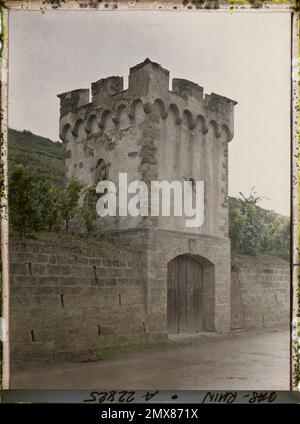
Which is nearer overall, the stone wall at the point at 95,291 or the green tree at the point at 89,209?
the stone wall at the point at 95,291

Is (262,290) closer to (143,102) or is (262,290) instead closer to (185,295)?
(185,295)

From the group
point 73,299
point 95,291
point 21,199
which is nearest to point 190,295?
point 95,291

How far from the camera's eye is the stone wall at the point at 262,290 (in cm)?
1336

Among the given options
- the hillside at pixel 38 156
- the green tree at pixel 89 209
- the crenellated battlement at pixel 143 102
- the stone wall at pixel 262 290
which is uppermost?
the crenellated battlement at pixel 143 102

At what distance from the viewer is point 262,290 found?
1404cm

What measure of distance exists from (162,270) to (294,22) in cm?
642

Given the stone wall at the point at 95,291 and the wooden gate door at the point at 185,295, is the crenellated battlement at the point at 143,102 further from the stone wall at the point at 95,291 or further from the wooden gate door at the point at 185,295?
the wooden gate door at the point at 185,295

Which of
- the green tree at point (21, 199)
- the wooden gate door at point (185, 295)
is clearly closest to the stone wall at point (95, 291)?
the wooden gate door at point (185, 295)

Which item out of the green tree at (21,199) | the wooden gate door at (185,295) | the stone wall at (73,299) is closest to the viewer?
the stone wall at (73,299)

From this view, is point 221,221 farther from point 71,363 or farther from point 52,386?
point 52,386

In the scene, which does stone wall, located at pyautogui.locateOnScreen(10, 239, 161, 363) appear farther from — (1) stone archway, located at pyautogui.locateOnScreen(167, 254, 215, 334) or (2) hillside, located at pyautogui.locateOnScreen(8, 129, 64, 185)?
(2) hillside, located at pyautogui.locateOnScreen(8, 129, 64, 185)

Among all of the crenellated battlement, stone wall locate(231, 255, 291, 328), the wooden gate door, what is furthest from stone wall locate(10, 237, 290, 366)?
the crenellated battlement

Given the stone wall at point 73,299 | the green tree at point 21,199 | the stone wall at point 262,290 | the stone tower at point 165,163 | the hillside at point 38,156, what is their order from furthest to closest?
the stone wall at point 262,290 → the hillside at point 38,156 → the stone tower at point 165,163 → the green tree at point 21,199 → the stone wall at point 73,299
